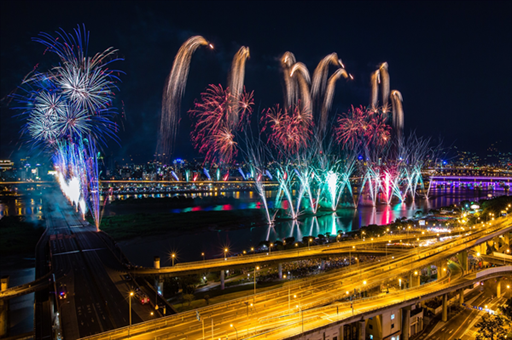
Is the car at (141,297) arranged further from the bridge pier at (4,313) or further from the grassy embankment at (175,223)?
the grassy embankment at (175,223)

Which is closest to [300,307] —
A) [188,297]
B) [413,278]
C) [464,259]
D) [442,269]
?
[188,297]

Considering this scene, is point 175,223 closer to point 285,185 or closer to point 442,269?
point 285,185

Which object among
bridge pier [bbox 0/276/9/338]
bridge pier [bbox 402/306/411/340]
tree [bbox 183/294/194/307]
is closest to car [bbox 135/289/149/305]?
tree [bbox 183/294/194/307]

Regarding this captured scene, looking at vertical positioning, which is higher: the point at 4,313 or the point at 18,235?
the point at 18,235

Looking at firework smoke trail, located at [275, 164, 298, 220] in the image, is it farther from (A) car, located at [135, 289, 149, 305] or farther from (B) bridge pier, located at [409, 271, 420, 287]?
(A) car, located at [135, 289, 149, 305]

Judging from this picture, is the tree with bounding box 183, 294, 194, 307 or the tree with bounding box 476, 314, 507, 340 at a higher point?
the tree with bounding box 183, 294, 194, 307

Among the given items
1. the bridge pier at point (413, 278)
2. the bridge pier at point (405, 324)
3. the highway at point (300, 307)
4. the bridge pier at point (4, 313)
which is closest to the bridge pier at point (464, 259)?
the highway at point (300, 307)
